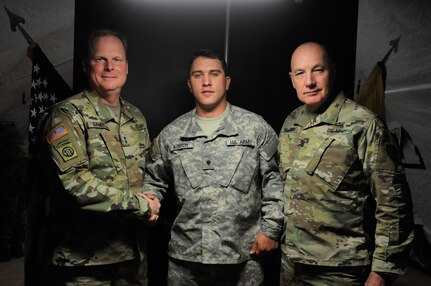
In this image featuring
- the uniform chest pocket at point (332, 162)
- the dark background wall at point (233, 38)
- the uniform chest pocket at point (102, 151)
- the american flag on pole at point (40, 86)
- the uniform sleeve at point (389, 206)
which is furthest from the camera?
the dark background wall at point (233, 38)

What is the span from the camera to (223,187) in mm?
2084

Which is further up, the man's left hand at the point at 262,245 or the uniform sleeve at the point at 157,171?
the uniform sleeve at the point at 157,171

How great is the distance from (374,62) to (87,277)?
2.19m

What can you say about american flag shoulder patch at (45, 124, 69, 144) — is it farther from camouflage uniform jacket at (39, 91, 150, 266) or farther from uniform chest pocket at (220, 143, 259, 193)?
uniform chest pocket at (220, 143, 259, 193)

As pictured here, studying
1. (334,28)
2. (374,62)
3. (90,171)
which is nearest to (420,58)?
(374,62)

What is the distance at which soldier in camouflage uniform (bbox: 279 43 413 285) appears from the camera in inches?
67.0

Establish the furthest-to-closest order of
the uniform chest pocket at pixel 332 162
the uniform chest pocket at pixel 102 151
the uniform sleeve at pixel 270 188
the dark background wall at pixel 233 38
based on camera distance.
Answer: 1. the dark background wall at pixel 233 38
2. the uniform sleeve at pixel 270 188
3. the uniform chest pocket at pixel 102 151
4. the uniform chest pocket at pixel 332 162

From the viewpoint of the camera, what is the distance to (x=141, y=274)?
2.13m

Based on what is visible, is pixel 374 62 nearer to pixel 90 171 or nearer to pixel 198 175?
pixel 198 175

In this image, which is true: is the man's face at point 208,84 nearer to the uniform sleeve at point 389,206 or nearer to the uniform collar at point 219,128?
Answer: the uniform collar at point 219,128

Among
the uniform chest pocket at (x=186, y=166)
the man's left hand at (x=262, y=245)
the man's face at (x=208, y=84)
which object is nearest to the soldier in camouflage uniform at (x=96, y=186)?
the uniform chest pocket at (x=186, y=166)

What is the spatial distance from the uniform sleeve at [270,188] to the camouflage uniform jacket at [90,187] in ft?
2.14

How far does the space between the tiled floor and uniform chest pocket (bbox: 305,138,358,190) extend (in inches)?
56.0

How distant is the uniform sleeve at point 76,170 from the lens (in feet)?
5.95
